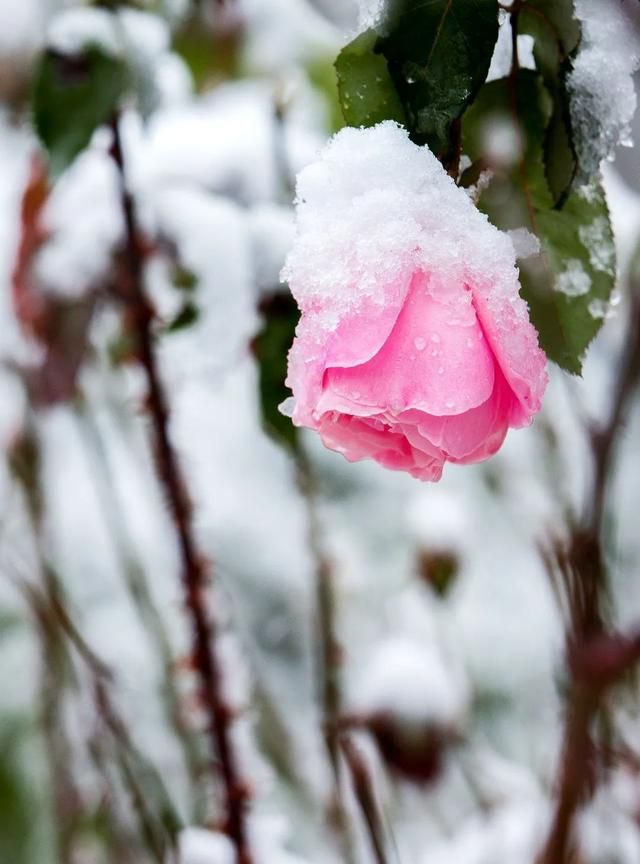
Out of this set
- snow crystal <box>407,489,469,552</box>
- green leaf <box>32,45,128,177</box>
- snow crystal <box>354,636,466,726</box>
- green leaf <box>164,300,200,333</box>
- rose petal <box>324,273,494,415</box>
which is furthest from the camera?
snow crystal <box>407,489,469,552</box>

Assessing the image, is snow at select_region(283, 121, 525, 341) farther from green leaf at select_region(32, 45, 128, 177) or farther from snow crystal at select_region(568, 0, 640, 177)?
green leaf at select_region(32, 45, 128, 177)

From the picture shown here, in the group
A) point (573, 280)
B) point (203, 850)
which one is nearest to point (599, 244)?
point (573, 280)

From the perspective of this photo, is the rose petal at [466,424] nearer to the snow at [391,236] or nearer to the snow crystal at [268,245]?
the snow at [391,236]

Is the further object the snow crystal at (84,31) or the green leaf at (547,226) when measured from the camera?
the snow crystal at (84,31)

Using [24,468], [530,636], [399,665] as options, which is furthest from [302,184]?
[530,636]

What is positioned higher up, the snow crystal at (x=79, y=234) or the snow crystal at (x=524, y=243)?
the snow crystal at (x=524, y=243)

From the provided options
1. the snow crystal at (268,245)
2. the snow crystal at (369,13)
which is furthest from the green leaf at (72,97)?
the snow crystal at (369,13)

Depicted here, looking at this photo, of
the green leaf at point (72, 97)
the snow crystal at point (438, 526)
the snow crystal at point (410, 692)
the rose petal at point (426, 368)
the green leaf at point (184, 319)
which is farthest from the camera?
the snow crystal at point (438, 526)

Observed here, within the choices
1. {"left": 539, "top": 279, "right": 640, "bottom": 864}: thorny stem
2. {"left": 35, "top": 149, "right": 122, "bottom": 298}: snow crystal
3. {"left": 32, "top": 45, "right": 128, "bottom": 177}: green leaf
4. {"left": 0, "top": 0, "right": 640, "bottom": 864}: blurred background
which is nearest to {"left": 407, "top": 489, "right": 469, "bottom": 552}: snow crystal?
{"left": 0, "top": 0, "right": 640, "bottom": 864}: blurred background
